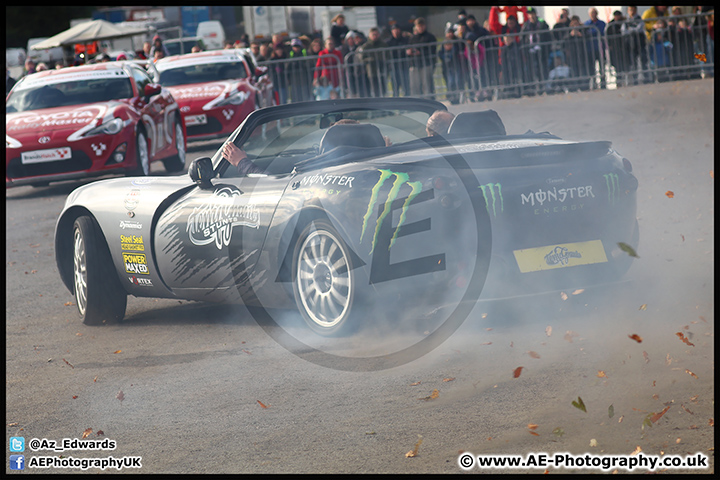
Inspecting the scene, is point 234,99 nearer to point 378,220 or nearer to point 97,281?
point 97,281

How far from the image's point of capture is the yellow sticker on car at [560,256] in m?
5.08

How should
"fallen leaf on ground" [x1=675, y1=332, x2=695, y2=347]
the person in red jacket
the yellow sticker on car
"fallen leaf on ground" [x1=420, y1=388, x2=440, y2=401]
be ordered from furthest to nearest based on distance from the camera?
→ the person in red jacket
the yellow sticker on car
"fallen leaf on ground" [x1=675, y1=332, x2=695, y2=347]
"fallen leaf on ground" [x1=420, y1=388, x2=440, y2=401]

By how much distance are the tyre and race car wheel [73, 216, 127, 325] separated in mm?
7147

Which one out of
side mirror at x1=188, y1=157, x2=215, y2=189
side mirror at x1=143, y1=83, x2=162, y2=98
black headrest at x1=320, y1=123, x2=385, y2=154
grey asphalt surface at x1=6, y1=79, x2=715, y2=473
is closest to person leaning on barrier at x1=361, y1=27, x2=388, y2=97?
side mirror at x1=143, y1=83, x2=162, y2=98

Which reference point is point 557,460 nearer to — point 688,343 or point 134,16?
point 688,343

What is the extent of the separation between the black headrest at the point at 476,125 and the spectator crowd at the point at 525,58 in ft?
44.7

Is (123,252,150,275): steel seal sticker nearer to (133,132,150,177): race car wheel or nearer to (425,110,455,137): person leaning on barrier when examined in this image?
(425,110,455,137): person leaning on barrier

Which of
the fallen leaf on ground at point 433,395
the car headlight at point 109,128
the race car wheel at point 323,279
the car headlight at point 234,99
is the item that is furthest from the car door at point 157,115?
the fallen leaf on ground at point 433,395

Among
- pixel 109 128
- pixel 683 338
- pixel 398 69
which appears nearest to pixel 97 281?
pixel 683 338

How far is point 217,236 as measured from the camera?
597cm

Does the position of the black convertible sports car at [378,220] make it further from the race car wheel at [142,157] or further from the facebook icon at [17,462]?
the race car wheel at [142,157]

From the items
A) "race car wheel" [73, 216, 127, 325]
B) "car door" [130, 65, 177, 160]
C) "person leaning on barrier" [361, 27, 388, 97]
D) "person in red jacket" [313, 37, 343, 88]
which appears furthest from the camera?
"person in red jacket" [313, 37, 343, 88]

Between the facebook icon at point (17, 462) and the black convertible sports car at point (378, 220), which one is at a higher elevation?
the black convertible sports car at point (378, 220)

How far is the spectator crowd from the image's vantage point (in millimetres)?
19406
